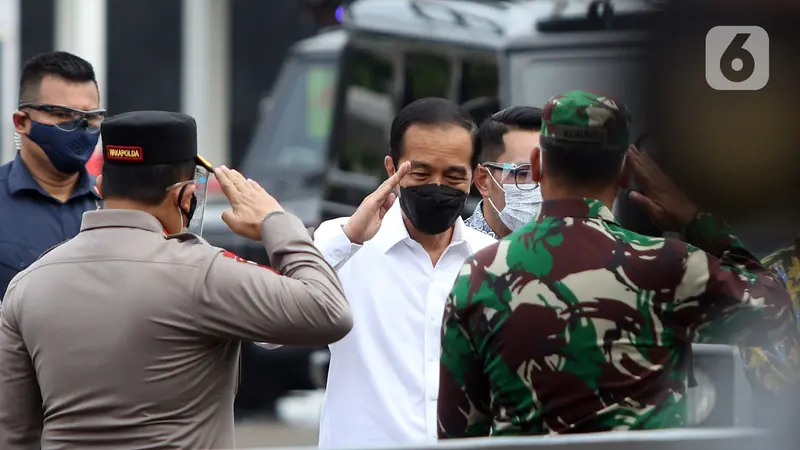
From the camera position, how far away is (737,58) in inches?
57.6

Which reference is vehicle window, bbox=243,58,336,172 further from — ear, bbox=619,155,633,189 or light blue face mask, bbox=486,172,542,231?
ear, bbox=619,155,633,189

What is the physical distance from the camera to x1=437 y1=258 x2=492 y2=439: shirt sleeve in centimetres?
239

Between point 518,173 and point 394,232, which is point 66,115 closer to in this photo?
point 394,232

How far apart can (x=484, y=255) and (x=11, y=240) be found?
1.91m

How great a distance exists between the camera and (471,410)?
96.0 inches

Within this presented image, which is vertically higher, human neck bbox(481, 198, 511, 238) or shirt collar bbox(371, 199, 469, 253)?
shirt collar bbox(371, 199, 469, 253)

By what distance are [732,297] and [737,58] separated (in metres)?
0.88

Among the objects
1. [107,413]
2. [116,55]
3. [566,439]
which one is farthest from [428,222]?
[116,55]

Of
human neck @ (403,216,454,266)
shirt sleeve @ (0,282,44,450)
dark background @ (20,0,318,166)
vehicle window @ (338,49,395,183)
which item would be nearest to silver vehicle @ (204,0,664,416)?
vehicle window @ (338,49,395,183)

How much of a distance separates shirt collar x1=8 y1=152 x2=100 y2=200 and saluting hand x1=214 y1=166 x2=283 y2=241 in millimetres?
1426

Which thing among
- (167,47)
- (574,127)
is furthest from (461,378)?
(167,47)

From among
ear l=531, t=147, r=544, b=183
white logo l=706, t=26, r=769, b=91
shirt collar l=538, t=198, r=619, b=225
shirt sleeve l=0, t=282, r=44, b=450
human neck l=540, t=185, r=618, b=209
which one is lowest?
shirt sleeve l=0, t=282, r=44, b=450

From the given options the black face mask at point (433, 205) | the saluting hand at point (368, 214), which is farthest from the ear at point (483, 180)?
the saluting hand at point (368, 214)

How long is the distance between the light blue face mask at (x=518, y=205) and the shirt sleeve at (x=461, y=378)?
1.42m
